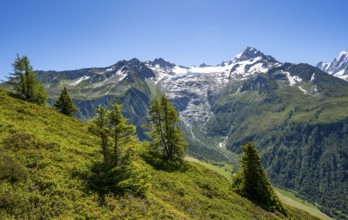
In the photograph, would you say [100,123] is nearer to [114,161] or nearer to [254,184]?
[114,161]

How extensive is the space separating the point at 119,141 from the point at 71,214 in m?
10.4

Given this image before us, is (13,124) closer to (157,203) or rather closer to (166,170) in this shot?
(157,203)

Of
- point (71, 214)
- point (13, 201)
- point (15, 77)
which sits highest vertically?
point (15, 77)

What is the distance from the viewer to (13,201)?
61.7 ft

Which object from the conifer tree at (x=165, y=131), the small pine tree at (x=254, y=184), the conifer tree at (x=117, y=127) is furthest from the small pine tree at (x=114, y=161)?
the small pine tree at (x=254, y=184)

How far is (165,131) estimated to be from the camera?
168 feet

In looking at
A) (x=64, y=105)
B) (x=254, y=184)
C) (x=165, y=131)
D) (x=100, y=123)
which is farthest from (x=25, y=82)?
(x=254, y=184)

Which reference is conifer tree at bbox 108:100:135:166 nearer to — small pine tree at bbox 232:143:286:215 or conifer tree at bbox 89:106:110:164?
conifer tree at bbox 89:106:110:164

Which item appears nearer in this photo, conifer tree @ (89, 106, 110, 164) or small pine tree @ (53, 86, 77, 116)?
conifer tree @ (89, 106, 110, 164)

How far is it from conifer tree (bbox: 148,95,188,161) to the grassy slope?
26.4 feet

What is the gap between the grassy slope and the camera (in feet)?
66.1

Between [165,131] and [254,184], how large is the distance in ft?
61.9

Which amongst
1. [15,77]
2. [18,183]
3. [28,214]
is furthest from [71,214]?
[15,77]

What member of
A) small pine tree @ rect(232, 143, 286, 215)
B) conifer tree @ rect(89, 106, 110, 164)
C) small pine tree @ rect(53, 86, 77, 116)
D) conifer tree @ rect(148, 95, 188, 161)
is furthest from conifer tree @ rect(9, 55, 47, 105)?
small pine tree @ rect(232, 143, 286, 215)
